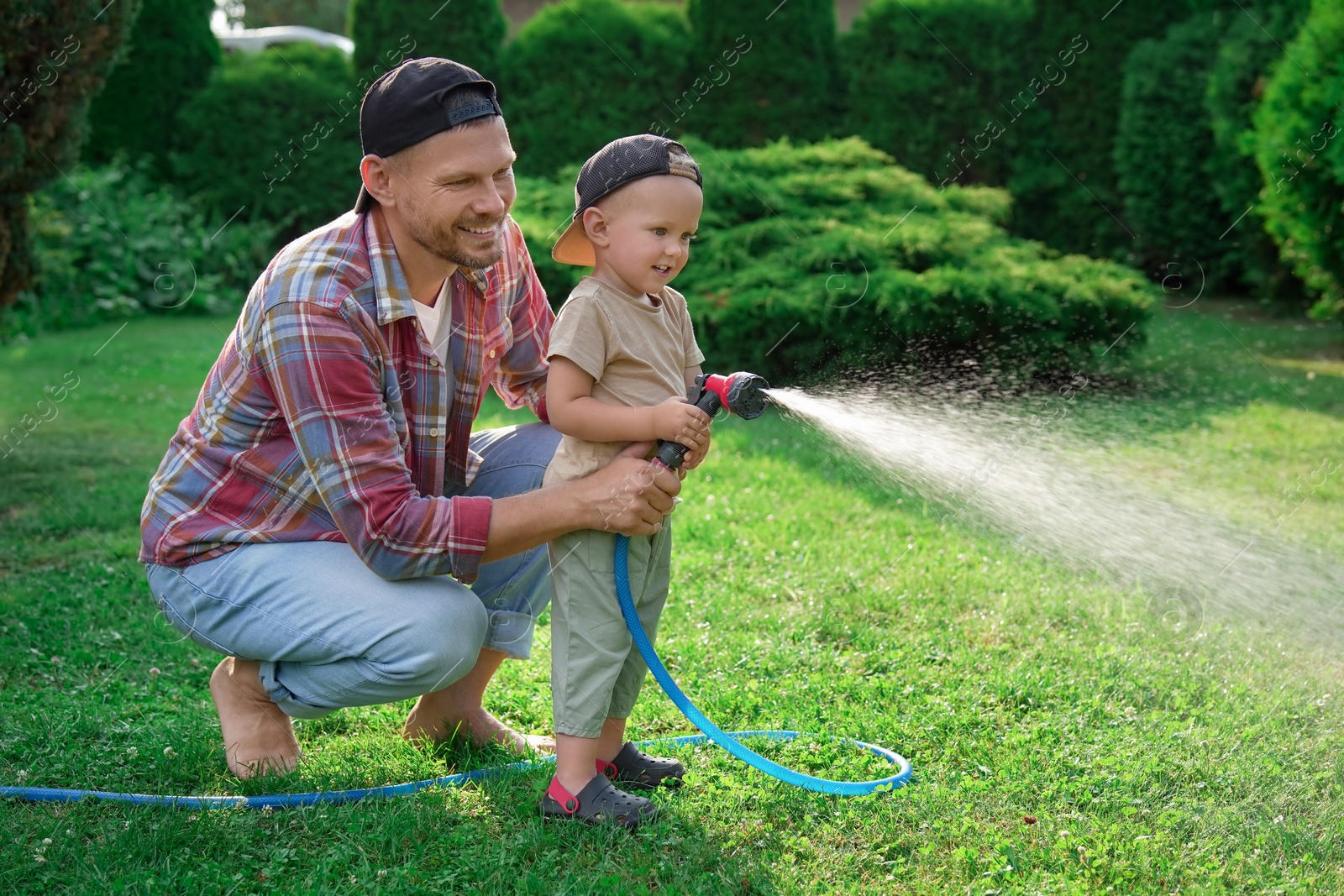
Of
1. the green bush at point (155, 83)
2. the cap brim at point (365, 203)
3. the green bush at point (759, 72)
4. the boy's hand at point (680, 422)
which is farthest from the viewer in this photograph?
the green bush at point (155, 83)

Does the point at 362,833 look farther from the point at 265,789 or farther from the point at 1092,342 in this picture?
the point at 1092,342

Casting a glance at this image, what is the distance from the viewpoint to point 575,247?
2.76 metres

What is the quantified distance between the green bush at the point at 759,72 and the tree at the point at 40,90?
667cm

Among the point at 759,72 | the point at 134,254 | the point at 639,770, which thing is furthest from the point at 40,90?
the point at 759,72

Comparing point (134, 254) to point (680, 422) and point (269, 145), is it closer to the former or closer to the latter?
point (269, 145)

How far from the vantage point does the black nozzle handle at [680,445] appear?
2537 mm

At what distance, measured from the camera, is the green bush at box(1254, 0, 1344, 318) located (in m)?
7.74

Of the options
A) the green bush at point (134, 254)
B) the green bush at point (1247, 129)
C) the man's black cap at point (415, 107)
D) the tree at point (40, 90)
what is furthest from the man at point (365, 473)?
the green bush at point (1247, 129)

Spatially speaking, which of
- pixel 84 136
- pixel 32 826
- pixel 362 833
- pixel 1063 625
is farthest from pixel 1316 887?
pixel 84 136

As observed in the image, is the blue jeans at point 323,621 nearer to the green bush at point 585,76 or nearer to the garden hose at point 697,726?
the garden hose at point 697,726

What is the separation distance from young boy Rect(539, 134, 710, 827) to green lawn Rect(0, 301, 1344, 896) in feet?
0.78

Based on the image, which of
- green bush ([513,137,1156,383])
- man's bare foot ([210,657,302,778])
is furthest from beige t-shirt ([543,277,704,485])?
green bush ([513,137,1156,383])

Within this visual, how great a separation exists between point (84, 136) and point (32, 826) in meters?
4.18

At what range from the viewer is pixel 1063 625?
3857 mm
